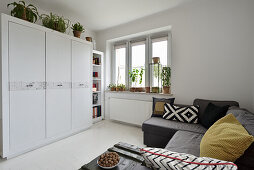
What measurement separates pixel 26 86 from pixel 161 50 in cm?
307

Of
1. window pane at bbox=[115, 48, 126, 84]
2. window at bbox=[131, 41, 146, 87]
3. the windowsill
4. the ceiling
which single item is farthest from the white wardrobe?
window at bbox=[131, 41, 146, 87]

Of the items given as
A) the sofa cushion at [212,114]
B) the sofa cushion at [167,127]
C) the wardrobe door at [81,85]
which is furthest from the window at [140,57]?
the sofa cushion at [212,114]

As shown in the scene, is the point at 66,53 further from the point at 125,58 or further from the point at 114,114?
the point at 114,114

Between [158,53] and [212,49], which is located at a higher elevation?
[158,53]

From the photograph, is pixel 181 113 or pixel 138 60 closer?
pixel 181 113

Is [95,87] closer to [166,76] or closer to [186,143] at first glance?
[166,76]

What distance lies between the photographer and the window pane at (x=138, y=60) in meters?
3.69

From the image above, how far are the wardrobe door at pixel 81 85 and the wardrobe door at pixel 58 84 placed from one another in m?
0.12

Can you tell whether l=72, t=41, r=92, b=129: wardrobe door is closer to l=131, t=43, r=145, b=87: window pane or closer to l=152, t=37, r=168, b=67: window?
l=131, t=43, r=145, b=87: window pane

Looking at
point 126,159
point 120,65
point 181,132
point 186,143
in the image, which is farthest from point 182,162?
point 120,65

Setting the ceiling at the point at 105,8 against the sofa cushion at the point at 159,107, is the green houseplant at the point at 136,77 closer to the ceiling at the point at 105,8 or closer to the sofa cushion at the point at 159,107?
the sofa cushion at the point at 159,107

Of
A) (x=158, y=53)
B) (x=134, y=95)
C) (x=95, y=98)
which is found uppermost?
(x=158, y=53)

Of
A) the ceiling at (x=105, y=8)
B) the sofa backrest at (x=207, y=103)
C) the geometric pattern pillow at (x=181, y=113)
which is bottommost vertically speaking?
the geometric pattern pillow at (x=181, y=113)

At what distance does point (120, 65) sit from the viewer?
4.11 metres
